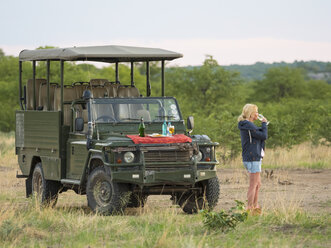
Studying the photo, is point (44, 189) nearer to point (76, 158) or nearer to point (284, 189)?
point (76, 158)

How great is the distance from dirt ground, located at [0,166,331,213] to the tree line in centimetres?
307

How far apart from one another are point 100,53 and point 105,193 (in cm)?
261

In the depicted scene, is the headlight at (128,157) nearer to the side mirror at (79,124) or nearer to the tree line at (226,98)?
the side mirror at (79,124)

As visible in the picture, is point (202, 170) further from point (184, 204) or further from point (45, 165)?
point (45, 165)

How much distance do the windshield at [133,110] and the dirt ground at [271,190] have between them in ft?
5.33

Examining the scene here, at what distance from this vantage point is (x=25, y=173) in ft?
50.4

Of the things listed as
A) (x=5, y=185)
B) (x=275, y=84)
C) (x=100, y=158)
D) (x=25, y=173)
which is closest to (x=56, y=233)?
(x=100, y=158)

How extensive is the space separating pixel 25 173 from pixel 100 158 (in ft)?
11.8

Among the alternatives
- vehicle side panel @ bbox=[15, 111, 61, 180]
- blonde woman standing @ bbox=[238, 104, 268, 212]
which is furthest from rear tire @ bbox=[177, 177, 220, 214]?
vehicle side panel @ bbox=[15, 111, 61, 180]

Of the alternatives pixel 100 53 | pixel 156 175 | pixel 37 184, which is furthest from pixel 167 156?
pixel 37 184

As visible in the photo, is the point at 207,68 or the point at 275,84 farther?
the point at 275,84

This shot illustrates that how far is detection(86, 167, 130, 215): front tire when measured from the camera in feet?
39.5

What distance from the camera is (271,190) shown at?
16609 mm

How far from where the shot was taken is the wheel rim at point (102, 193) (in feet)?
40.2
